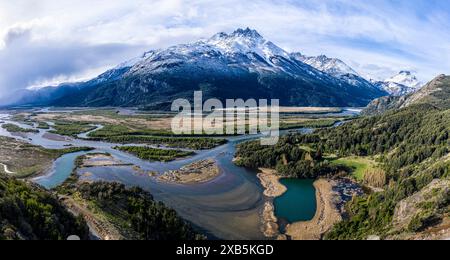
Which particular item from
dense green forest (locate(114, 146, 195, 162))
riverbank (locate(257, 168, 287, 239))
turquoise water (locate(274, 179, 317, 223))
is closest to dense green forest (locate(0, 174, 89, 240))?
riverbank (locate(257, 168, 287, 239))

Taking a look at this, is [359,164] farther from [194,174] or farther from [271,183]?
[194,174]

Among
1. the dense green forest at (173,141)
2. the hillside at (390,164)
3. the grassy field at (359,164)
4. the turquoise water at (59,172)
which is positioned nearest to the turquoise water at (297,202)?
the hillside at (390,164)

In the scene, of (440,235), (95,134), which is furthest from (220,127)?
(440,235)

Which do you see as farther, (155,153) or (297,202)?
(155,153)

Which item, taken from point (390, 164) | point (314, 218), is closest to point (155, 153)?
point (314, 218)

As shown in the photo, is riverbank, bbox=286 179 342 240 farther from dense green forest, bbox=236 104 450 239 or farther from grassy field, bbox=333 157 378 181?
grassy field, bbox=333 157 378 181
